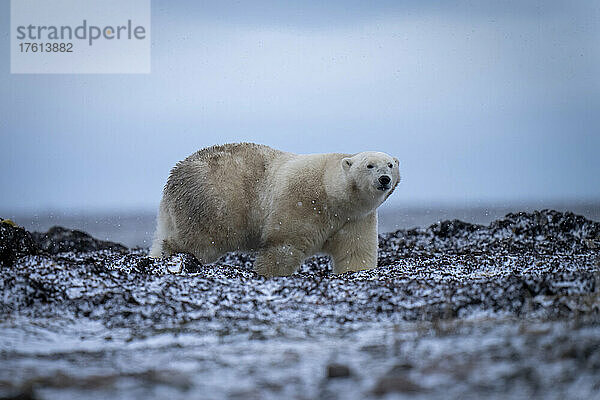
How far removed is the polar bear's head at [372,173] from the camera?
7.21m

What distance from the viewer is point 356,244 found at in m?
7.89

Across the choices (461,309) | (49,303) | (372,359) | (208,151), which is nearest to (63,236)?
(208,151)

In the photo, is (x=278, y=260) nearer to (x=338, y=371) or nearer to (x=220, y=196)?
(x=220, y=196)

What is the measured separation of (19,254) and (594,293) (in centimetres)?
550

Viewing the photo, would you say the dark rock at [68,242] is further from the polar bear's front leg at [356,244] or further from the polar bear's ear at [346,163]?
the polar bear's ear at [346,163]

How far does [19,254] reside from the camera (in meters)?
7.14

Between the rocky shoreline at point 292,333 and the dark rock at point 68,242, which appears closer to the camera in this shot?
the rocky shoreline at point 292,333

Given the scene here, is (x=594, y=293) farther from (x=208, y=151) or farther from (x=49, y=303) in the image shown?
(x=208, y=151)

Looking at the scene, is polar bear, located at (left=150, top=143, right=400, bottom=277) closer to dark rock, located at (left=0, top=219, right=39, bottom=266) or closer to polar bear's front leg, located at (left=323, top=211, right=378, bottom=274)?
polar bear's front leg, located at (left=323, top=211, right=378, bottom=274)

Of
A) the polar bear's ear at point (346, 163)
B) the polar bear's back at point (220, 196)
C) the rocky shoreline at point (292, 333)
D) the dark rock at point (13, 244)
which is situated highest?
the polar bear's ear at point (346, 163)

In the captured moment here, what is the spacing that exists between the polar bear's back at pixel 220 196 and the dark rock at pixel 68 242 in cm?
313

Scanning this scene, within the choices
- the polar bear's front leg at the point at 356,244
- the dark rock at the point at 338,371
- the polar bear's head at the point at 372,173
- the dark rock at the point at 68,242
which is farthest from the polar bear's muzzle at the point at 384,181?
the dark rock at the point at 68,242

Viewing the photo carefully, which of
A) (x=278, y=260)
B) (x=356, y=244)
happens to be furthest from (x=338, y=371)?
(x=356, y=244)

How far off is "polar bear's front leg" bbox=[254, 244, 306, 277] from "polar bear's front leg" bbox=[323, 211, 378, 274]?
48cm
